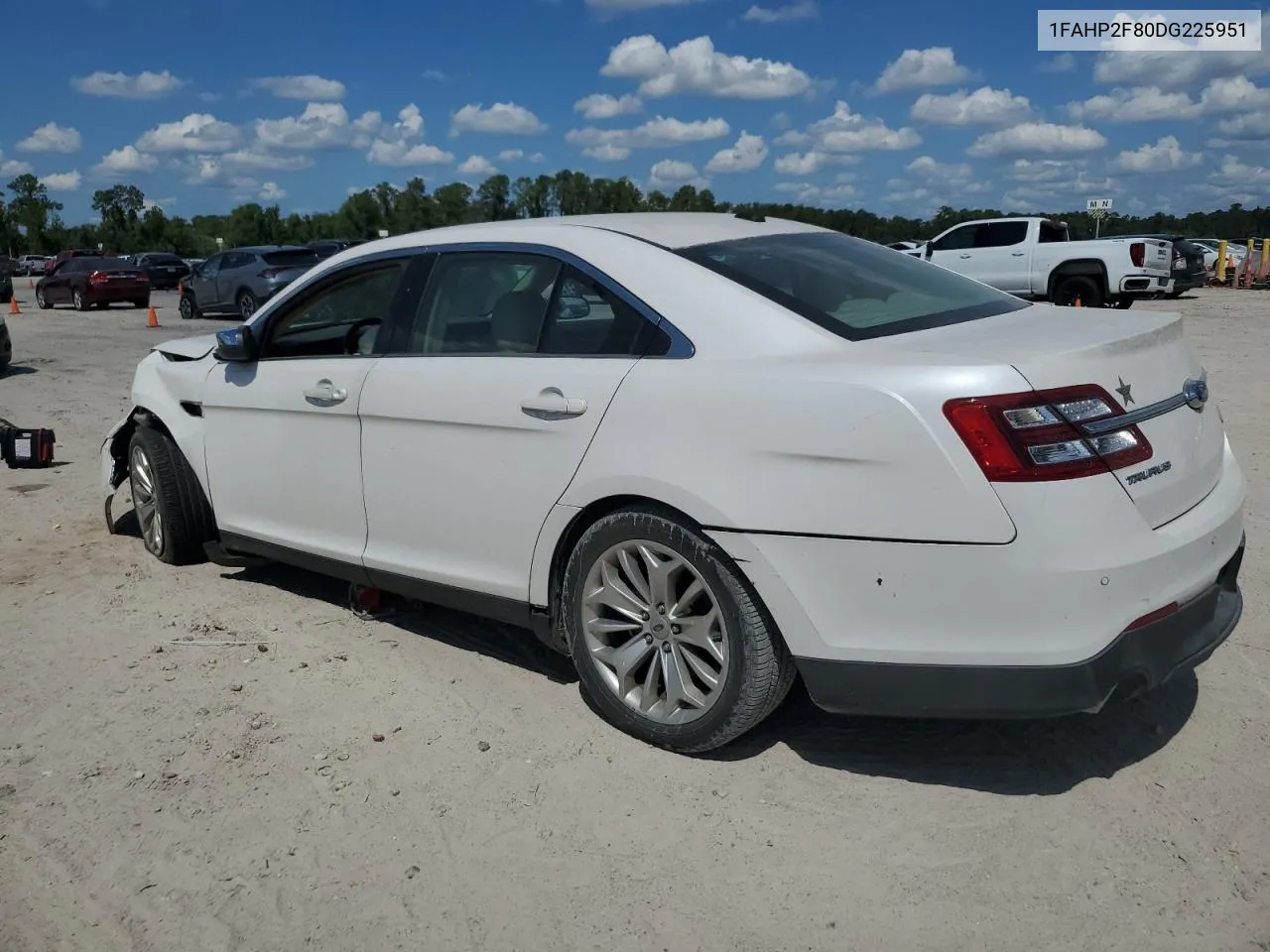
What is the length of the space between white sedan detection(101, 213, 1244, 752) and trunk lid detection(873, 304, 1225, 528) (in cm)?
1

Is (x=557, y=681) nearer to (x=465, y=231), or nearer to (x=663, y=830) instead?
(x=663, y=830)

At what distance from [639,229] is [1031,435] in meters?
1.64

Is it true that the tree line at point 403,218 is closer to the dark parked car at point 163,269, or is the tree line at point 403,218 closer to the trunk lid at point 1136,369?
the dark parked car at point 163,269

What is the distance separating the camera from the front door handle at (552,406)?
11.7 ft

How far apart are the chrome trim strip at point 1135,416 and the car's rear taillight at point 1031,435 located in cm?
1

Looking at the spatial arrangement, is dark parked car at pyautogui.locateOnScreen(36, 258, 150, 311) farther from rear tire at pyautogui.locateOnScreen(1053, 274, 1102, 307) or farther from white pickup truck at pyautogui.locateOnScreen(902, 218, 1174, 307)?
rear tire at pyautogui.locateOnScreen(1053, 274, 1102, 307)

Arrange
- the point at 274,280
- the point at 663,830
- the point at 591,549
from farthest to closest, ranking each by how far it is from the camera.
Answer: the point at 274,280 < the point at 591,549 < the point at 663,830

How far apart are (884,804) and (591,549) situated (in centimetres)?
116

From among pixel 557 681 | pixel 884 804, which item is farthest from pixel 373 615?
pixel 884 804

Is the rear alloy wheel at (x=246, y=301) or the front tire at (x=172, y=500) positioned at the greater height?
the rear alloy wheel at (x=246, y=301)

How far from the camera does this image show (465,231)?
438 centimetres

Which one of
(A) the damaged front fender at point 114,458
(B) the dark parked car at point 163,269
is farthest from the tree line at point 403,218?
(A) the damaged front fender at point 114,458

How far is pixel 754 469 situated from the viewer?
3150 mm

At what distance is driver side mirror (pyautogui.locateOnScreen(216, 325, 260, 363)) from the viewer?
4.80 m
